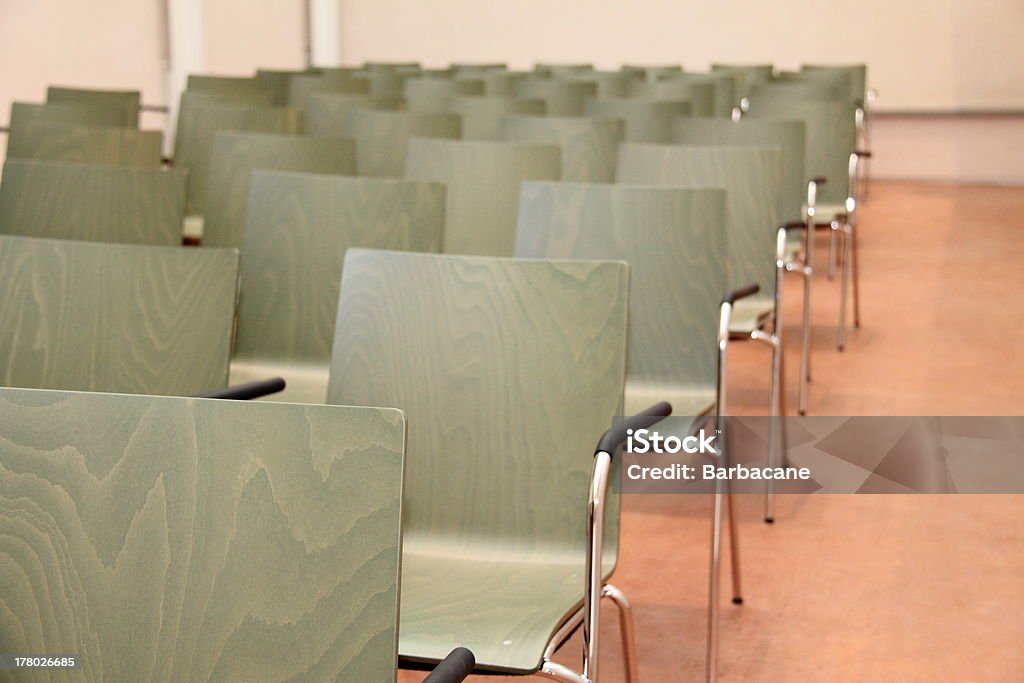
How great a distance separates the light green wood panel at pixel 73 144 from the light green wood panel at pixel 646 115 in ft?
6.22

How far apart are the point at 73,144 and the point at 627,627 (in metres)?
2.61

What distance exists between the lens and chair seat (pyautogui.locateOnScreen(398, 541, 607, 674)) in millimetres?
1767

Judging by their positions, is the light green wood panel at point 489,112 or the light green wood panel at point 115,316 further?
the light green wood panel at point 489,112

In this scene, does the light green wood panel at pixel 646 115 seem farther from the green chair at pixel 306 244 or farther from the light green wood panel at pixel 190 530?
the light green wood panel at pixel 190 530

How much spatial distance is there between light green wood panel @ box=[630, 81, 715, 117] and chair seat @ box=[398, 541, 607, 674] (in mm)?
4177

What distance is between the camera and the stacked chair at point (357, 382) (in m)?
1.33

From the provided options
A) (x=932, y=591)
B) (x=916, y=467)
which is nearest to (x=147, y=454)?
(x=916, y=467)

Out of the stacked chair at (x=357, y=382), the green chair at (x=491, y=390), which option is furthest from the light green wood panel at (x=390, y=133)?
the green chair at (x=491, y=390)

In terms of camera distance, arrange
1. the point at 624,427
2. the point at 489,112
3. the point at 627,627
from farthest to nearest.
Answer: the point at 489,112, the point at 627,627, the point at 624,427

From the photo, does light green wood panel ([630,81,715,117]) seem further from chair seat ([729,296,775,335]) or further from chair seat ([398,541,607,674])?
chair seat ([398,541,607,674])

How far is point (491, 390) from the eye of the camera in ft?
6.95

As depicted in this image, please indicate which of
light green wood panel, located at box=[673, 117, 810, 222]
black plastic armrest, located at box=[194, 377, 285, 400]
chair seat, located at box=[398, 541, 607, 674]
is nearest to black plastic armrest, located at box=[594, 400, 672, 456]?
chair seat, located at box=[398, 541, 607, 674]

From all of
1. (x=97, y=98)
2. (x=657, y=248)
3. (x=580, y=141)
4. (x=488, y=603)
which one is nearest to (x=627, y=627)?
(x=488, y=603)

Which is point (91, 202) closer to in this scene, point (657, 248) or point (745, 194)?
point (657, 248)
